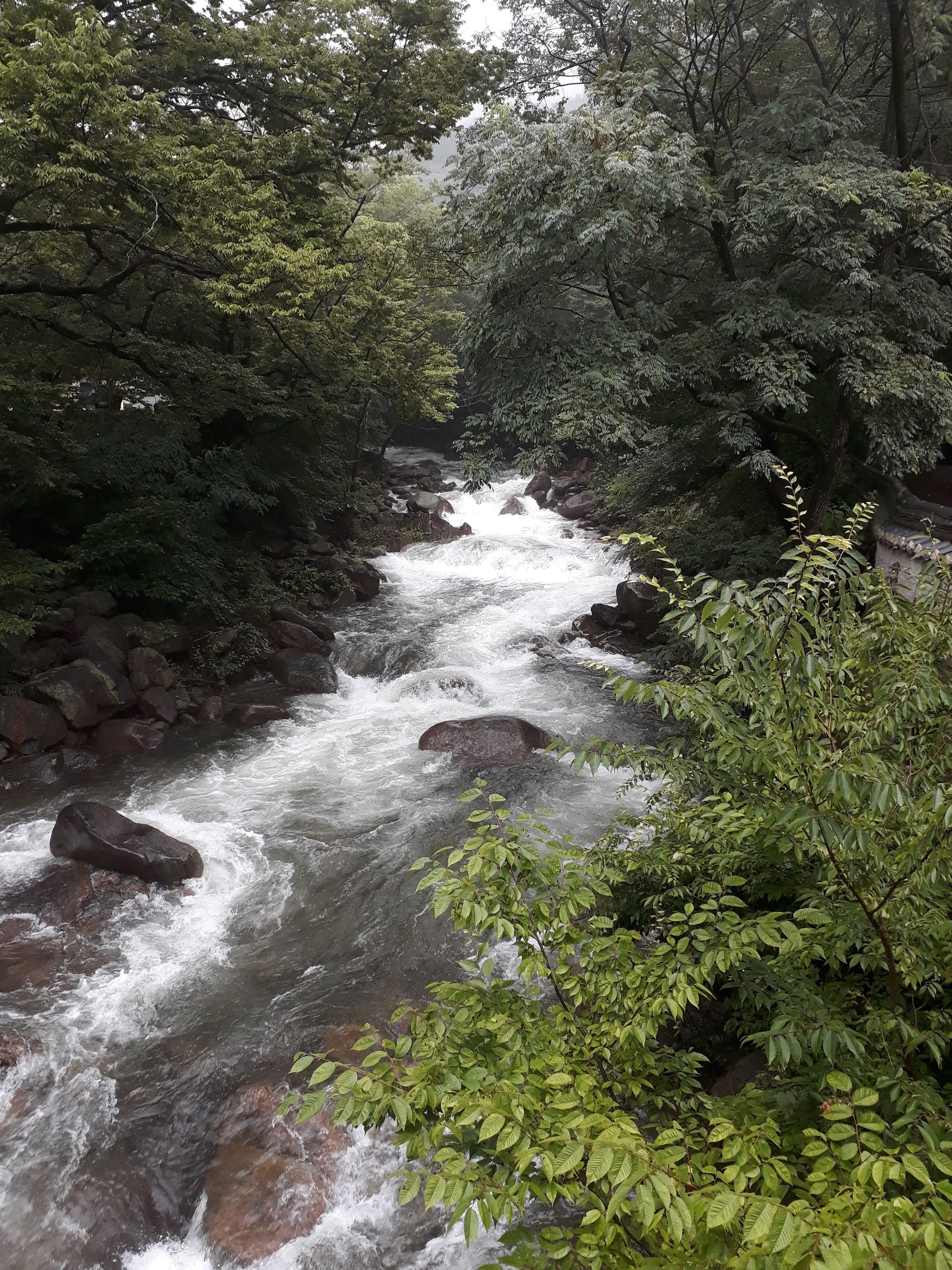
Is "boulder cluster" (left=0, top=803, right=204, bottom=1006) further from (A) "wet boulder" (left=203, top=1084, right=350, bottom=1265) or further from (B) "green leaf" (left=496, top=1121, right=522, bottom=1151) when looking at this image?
(B) "green leaf" (left=496, top=1121, right=522, bottom=1151)

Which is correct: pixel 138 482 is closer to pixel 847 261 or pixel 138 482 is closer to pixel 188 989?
pixel 188 989

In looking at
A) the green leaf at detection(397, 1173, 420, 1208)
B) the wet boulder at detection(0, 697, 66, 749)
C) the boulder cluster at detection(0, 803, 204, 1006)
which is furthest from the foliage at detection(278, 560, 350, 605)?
the green leaf at detection(397, 1173, 420, 1208)

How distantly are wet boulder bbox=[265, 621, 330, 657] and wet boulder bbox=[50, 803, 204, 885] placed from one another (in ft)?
21.6

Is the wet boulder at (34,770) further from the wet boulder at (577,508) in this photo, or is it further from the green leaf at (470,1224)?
the wet boulder at (577,508)

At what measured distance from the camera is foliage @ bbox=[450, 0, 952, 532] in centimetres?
783

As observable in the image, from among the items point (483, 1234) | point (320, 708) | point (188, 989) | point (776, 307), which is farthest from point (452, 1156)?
point (320, 708)

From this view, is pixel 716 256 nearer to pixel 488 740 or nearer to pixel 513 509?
pixel 488 740

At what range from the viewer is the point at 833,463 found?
31.4ft

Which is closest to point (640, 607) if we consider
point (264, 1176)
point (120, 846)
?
point (120, 846)

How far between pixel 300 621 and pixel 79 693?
519 cm

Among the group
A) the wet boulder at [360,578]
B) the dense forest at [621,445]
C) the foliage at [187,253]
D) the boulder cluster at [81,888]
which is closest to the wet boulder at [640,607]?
the dense forest at [621,445]

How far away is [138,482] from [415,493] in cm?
1473

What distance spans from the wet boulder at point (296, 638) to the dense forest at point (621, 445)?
1673 millimetres

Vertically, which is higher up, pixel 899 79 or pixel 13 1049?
pixel 899 79
